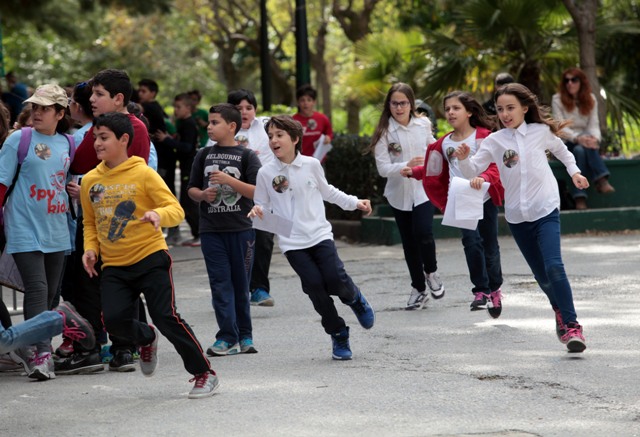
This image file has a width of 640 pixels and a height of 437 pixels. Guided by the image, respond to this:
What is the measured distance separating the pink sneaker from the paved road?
83 millimetres

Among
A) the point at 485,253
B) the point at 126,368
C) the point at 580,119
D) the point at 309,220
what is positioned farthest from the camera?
the point at 580,119

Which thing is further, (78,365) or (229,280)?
(229,280)

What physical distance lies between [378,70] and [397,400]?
49.3ft

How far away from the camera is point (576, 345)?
23.2 feet

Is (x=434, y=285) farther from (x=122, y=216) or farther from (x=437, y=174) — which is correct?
(x=122, y=216)

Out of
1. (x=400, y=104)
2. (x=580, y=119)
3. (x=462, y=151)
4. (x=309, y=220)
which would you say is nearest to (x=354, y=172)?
(x=580, y=119)

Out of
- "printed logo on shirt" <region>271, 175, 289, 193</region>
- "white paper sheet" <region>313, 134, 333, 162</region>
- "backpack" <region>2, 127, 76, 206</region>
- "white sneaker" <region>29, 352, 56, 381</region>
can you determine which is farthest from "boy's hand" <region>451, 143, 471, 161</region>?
"white paper sheet" <region>313, 134, 333, 162</region>

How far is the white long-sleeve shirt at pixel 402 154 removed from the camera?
31.1 ft

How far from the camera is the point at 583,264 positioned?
11.4 metres

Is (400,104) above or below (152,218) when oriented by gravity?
above

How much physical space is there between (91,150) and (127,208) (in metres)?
1.00

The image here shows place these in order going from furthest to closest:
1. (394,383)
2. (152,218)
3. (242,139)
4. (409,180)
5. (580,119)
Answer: (580,119), (242,139), (409,180), (394,383), (152,218)

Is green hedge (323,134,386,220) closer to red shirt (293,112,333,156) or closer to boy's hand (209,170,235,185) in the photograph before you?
red shirt (293,112,333,156)

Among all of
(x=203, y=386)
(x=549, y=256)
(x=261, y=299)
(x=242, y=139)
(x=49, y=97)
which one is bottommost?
(x=261, y=299)
